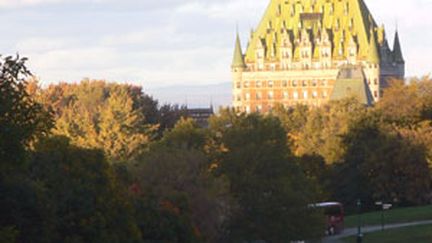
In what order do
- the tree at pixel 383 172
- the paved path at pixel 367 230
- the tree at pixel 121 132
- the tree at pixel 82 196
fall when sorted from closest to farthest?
the tree at pixel 82 196 → the paved path at pixel 367 230 → the tree at pixel 121 132 → the tree at pixel 383 172

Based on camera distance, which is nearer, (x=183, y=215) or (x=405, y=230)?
(x=183, y=215)

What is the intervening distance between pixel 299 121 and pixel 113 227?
8977cm

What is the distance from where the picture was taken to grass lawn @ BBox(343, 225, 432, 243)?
6309 centimetres

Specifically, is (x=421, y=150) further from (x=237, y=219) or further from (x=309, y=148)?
(x=237, y=219)

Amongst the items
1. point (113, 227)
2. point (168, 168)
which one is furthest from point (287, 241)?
point (113, 227)

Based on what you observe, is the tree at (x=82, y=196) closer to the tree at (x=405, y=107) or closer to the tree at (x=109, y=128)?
the tree at (x=109, y=128)

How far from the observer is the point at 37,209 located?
35406 millimetres

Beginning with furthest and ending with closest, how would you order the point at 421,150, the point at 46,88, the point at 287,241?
the point at 46,88, the point at 421,150, the point at 287,241

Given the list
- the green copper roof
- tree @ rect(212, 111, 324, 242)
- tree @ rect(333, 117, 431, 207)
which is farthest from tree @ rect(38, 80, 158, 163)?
the green copper roof

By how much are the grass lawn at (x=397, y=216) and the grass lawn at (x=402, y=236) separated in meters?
7.07

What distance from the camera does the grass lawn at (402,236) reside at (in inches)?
2484

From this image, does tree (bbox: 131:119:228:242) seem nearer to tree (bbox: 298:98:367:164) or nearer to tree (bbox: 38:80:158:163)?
tree (bbox: 38:80:158:163)

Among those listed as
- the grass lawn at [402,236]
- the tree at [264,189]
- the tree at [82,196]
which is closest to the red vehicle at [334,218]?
the grass lawn at [402,236]

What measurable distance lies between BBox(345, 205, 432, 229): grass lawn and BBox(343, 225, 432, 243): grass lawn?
707 cm
